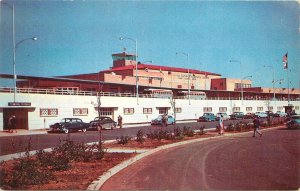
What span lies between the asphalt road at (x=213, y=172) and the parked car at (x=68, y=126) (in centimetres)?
1829

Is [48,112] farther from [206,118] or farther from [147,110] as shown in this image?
[206,118]

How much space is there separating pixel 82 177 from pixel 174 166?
3.51 metres

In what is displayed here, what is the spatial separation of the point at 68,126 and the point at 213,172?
76.8 ft

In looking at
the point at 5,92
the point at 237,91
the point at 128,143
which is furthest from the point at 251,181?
the point at 237,91

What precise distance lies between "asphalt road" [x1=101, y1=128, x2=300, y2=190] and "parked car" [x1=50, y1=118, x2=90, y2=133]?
18287mm

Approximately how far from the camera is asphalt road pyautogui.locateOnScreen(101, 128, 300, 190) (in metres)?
9.78

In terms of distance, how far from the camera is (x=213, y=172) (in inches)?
Result: 462

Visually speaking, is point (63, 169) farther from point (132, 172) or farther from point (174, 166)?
point (174, 166)

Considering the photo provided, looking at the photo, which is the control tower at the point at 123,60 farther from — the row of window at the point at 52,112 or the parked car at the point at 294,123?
the parked car at the point at 294,123

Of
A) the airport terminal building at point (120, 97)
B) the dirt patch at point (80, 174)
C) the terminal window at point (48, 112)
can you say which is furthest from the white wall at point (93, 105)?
the dirt patch at point (80, 174)

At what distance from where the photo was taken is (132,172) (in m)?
12.3

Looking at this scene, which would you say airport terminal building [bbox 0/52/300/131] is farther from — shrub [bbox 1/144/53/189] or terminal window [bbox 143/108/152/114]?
shrub [bbox 1/144/53/189]

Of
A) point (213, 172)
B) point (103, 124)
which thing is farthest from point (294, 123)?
point (213, 172)

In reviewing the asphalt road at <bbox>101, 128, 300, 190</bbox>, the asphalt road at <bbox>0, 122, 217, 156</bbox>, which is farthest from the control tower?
the asphalt road at <bbox>101, 128, 300, 190</bbox>
